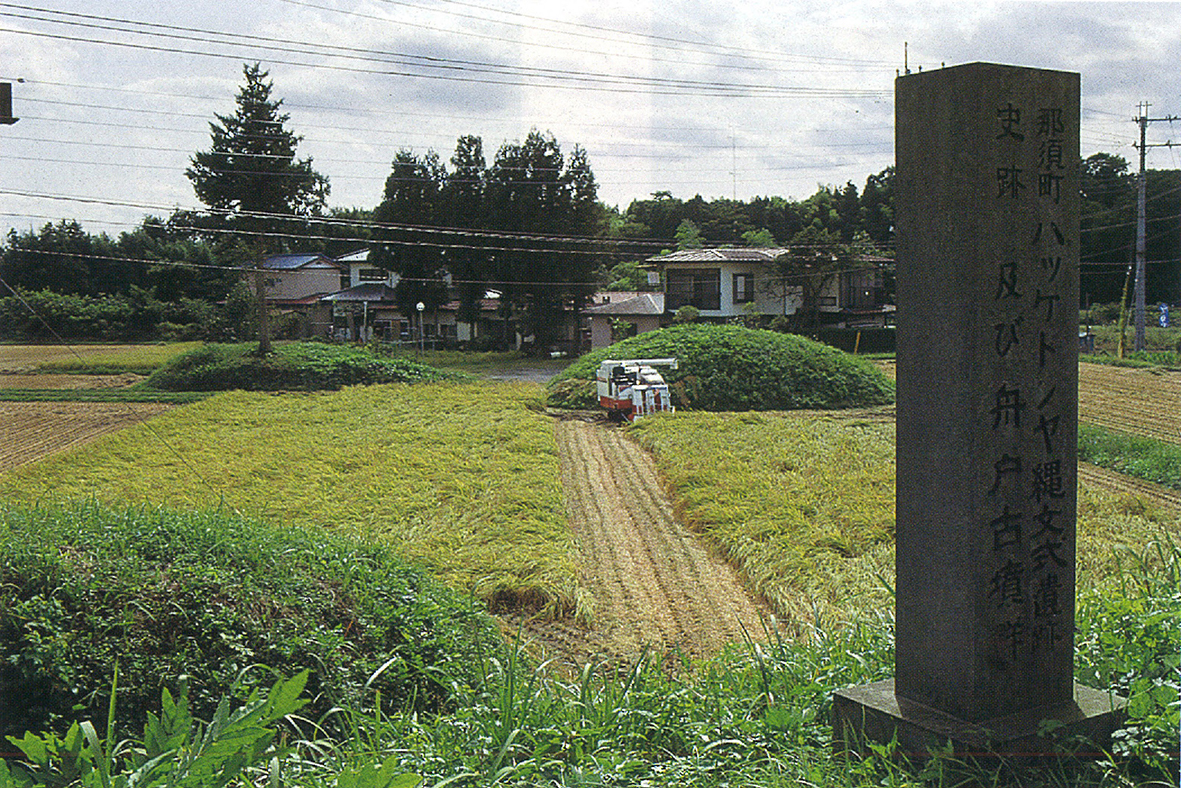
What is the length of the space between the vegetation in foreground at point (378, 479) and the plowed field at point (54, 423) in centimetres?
50

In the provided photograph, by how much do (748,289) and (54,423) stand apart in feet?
53.8

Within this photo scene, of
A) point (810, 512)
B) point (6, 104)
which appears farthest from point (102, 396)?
point (6, 104)

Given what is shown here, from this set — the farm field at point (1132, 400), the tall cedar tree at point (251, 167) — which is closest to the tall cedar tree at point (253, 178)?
the tall cedar tree at point (251, 167)

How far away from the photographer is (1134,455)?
366 inches

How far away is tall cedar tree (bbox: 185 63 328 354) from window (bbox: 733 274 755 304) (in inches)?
411

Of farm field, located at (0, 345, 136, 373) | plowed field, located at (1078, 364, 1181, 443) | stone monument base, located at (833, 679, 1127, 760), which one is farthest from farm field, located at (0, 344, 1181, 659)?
plowed field, located at (1078, 364, 1181, 443)

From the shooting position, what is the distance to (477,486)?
25.4 ft

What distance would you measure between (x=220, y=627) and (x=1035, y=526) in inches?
107

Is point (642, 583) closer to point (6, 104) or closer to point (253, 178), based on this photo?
point (6, 104)

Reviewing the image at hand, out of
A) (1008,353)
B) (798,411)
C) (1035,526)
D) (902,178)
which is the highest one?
(902,178)

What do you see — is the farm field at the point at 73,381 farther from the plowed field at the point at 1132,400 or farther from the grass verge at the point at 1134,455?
the plowed field at the point at 1132,400

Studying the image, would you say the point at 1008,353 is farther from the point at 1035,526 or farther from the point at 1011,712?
the point at 1011,712

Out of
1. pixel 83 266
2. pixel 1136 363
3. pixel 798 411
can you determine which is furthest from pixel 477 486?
pixel 1136 363

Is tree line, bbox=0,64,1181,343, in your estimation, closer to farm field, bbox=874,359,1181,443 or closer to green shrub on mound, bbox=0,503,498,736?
farm field, bbox=874,359,1181,443
